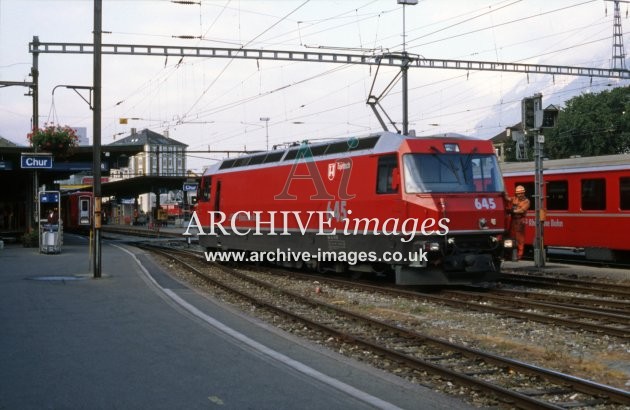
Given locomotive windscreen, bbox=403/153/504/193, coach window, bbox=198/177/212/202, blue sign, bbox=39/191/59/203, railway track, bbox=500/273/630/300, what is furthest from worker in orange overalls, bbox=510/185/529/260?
blue sign, bbox=39/191/59/203

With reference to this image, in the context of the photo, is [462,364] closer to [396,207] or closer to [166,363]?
[166,363]

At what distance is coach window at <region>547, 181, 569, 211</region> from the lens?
68.4 ft

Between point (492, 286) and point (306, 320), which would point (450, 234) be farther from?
point (306, 320)

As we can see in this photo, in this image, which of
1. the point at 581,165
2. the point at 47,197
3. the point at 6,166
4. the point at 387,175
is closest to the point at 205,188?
the point at 47,197

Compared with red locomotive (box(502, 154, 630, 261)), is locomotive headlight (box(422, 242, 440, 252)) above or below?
below

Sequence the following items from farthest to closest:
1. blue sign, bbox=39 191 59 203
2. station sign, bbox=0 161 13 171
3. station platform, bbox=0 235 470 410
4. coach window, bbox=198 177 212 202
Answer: station sign, bbox=0 161 13 171
blue sign, bbox=39 191 59 203
coach window, bbox=198 177 212 202
station platform, bbox=0 235 470 410

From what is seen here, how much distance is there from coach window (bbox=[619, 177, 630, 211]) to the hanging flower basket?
1998cm

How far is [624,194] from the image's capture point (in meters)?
18.9

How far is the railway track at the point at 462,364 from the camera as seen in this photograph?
6.68 m

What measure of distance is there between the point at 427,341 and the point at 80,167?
94.2 feet

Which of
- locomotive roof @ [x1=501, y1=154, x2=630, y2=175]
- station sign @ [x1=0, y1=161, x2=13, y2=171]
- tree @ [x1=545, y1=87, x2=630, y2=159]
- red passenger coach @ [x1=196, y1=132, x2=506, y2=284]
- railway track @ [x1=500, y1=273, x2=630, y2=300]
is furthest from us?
tree @ [x1=545, y1=87, x2=630, y2=159]

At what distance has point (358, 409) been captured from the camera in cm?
610

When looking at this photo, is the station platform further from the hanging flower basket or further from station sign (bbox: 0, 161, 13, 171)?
station sign (bbox: 0, 161, 13, 171)

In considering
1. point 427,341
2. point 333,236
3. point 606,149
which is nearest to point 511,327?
point 427,341
